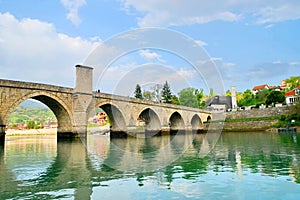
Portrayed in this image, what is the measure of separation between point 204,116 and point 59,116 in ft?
108

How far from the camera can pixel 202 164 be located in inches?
385

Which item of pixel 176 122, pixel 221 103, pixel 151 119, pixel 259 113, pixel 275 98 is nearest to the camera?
pixel 151 119

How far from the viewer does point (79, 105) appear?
73.7 ft

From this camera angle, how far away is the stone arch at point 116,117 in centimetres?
2788

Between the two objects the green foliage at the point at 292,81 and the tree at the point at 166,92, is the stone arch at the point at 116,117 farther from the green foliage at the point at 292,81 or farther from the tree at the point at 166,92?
the green foliage at the point at 292,81

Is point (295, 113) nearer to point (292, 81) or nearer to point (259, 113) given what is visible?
point (259, 113)

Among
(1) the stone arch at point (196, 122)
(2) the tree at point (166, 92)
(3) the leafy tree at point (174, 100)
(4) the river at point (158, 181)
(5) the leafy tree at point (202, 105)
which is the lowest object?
(4) the river at point (158, 181)

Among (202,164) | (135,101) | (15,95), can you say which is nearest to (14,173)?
(202,164)

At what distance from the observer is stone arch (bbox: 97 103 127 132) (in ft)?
91.5

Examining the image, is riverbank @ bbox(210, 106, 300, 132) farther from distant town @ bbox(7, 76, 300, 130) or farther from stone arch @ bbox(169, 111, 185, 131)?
stone arch @ bbox(169, 111, 185, 131)

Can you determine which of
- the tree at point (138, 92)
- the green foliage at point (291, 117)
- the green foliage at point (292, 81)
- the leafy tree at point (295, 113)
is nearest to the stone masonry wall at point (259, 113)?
the green foliage at point (291, 117)

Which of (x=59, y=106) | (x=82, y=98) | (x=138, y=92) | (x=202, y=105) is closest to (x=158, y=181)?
(x=59, y=106)

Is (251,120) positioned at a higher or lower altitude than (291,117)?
lower

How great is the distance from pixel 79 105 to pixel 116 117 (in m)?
7.42
